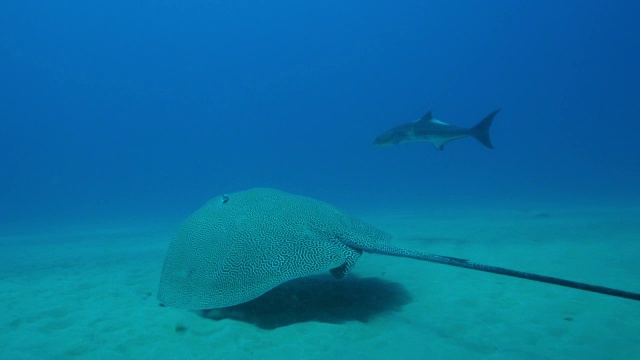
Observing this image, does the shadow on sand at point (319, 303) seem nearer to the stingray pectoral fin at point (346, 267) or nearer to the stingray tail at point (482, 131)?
the stingray pectoral fin at point (346, 267)

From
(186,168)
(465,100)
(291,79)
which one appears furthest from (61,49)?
(465,100)

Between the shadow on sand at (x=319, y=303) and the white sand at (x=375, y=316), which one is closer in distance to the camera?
the white sand at (x=375, y=316)

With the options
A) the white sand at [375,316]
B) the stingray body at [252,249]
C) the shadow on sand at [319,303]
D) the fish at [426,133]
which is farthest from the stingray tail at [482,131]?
the stingray body at [252,249]

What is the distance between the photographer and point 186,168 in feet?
296

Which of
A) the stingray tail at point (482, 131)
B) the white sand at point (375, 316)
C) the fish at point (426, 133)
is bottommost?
the white sand at point (375, 316)

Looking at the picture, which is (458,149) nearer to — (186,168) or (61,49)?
(186,168)

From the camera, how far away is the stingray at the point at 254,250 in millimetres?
3191

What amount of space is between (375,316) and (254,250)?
4.56ft

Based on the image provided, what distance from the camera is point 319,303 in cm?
409

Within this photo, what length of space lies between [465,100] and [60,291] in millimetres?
110399

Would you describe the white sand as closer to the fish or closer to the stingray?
the stingray

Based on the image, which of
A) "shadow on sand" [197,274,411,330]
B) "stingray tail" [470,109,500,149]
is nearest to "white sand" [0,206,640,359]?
"shadow on sand" [197,274,411,330]

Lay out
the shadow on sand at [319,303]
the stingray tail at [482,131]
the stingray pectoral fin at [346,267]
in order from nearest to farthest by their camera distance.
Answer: the stingray pectoral fin at [346,267]
the shadow on sand at [319,303]
the stingray tail at [482,131]

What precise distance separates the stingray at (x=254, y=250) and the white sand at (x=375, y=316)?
1.40 ft
